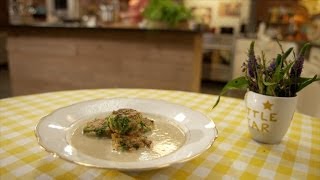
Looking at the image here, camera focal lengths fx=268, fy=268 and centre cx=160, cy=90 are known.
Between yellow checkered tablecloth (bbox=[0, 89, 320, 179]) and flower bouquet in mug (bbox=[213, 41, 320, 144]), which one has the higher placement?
flower bouquet in mug (bbox=[213, 41, 320, 144])

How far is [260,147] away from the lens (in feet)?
2.29

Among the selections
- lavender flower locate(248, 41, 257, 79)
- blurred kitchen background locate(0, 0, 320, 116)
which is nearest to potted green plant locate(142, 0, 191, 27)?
blurred kitchen background locate(0, 0, 320, 116)

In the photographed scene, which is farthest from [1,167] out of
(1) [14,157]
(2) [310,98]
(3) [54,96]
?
(2) [310,98]

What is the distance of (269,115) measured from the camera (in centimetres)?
68

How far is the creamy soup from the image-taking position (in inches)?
22.5

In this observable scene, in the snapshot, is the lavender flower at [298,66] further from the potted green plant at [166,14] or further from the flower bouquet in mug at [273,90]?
the potted green plant at [166,14]

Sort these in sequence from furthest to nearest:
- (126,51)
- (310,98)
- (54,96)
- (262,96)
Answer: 1. (126,51)
2. (310,98)
3. (54,96)
4. (262,96)

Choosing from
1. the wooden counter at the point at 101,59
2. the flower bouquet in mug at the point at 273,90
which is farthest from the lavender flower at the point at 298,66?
the wooden counter at the point at 101,59

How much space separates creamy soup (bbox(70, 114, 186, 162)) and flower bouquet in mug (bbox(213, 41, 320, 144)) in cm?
21

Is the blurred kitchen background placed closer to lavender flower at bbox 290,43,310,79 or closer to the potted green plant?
the potted green plant

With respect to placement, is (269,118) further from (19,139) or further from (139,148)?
(19,139)

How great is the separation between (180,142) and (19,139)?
42cm

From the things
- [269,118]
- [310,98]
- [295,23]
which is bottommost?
[310,98]

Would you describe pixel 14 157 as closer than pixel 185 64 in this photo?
Yes
